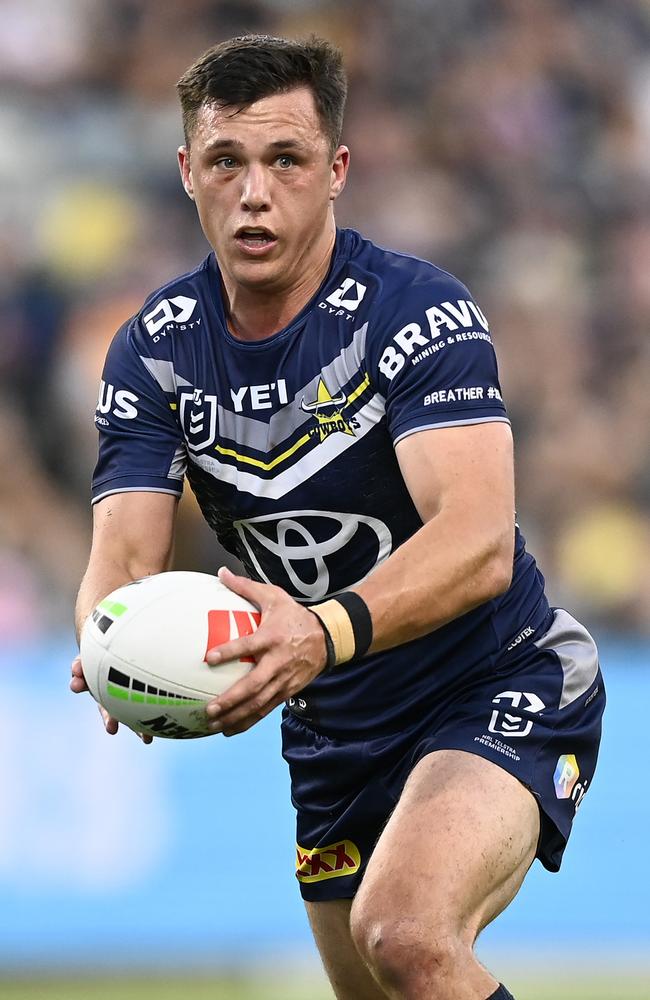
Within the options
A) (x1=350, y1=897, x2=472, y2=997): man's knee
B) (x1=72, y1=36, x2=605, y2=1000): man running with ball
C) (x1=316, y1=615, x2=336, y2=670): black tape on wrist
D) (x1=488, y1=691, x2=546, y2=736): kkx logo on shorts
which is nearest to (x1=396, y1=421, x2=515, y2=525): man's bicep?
(x1=72, y1=36, x2=605, y2=1000): man running with ball

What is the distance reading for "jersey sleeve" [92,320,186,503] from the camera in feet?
14.4

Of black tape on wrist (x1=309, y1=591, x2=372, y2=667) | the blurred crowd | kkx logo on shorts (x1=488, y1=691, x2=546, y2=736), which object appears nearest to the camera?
black tape on wrist (x1=309, y1=591, x2=372, y2=667)

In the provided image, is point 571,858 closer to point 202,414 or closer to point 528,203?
point 202,414

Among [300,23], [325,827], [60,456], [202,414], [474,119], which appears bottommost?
[325,827]

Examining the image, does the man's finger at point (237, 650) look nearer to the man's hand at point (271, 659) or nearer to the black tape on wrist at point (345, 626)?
the man's hand at point (271, 659)

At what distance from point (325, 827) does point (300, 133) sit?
2030 millimetres

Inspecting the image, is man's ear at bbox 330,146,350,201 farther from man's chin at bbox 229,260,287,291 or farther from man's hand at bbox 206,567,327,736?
→ man's hand at bbox 206,567,327,736

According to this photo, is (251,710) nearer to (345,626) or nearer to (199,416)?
(345,626)

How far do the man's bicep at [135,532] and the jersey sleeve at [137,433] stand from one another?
0.03 metres

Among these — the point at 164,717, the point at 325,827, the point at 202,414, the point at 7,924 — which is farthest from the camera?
the point at 7,924

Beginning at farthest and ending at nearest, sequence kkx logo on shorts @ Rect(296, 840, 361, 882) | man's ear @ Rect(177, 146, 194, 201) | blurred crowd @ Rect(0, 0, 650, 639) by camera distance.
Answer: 1. blurred crowd @ Rect(0, 0, 650, 639)
2. kkx logo on shorts @ Rect(296, 840, 361, 882)
3. man's ear @ Rect(177, 146, 194, 201)

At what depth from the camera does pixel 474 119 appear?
11203 mm

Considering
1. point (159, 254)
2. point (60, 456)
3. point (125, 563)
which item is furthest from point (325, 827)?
point (159, 254)

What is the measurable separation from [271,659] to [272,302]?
133cm
